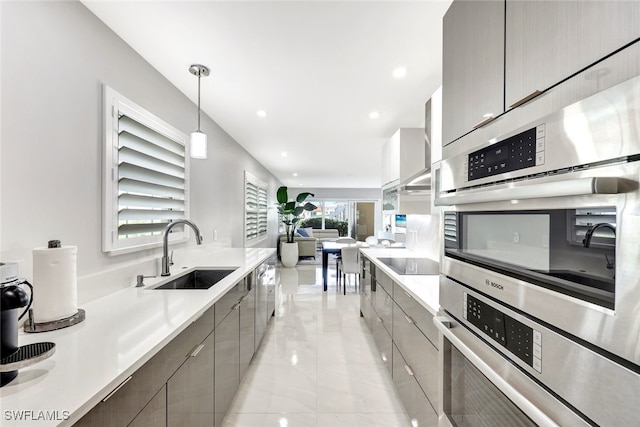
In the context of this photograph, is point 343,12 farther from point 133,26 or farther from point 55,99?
point 55,99

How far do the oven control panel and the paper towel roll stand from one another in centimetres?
155

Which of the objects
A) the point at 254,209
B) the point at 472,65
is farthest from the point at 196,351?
the point at 254,209

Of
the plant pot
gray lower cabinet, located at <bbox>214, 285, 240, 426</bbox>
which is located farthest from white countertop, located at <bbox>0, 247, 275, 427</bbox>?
the plant pot

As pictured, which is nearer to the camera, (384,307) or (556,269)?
(556,269)

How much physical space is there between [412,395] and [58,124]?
2355 millimetres

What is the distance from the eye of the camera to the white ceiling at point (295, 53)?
1.55 meters

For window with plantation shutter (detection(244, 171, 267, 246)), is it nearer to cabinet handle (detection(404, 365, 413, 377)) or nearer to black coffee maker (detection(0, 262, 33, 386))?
cabinet handle (detection(404, 365, 413, 377))

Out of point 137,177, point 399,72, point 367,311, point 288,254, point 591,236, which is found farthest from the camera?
point 288,254

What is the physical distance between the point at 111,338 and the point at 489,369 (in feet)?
4.15

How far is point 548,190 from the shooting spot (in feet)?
1.99

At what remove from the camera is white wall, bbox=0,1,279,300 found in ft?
3.83

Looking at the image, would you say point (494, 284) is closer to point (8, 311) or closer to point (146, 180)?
point (8, 311)

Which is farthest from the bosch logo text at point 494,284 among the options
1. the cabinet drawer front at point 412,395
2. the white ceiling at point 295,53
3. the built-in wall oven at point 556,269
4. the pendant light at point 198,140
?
the pendant light at point 198,140

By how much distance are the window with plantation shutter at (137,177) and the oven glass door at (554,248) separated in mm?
1925
